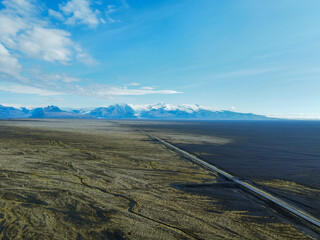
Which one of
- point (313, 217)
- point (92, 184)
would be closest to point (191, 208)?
point (313, 217)

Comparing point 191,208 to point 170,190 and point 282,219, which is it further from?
point 282,219

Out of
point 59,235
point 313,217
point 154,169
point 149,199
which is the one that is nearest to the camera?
point 59,235

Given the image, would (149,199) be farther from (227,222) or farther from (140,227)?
(227,222)

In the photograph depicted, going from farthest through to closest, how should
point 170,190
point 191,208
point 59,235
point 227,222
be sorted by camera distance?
point 170,190, point 191,208, point 227,222, point 59,235

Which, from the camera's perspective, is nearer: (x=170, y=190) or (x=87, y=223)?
(x=87, y=223)

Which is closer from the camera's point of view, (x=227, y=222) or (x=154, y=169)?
(x=227, y=222)

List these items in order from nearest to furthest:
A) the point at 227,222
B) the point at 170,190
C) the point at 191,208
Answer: the point at 227,222
the point at 191,208
the point at 170,190

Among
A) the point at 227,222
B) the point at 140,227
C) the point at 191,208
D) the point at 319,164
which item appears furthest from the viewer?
the point at 319,164

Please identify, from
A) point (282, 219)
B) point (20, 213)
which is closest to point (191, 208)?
Answer: point (282, 219)

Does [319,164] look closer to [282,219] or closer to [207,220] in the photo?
[282,219]
